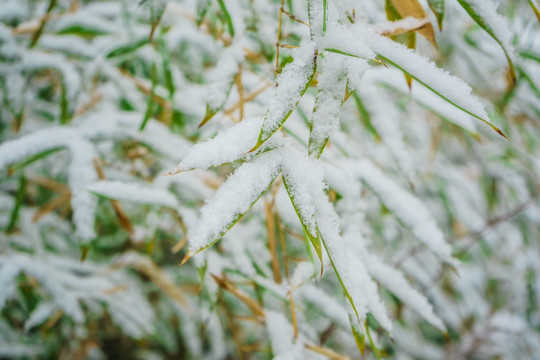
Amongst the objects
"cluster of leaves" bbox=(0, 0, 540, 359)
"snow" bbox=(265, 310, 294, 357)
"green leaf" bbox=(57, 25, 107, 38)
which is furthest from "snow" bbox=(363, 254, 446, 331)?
"green leaf" bbox=(57, 25, 107, 38)

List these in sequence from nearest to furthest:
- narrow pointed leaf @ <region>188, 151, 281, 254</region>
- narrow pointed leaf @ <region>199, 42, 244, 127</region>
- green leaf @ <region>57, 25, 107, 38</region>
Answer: narrow pointed leaf @ <region>188, 151, 281, 254</region>, narrow pointed leaf @ <region>199, 42, 244, 127</region>, green leaf @ <region>57, 25, 107, 38</region>

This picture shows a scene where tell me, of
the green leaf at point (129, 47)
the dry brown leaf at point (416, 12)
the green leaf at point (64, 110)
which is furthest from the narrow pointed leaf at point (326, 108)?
the green leaf at point (64, 110)

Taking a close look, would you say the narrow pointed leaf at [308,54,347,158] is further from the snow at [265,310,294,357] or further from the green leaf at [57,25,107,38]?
the green leaf at [57,25,107,38]

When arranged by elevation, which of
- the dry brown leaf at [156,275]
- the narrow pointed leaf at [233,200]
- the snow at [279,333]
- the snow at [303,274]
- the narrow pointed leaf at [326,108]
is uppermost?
the narrow pointed leaf at [326,108]

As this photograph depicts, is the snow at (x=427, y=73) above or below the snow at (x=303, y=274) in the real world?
above

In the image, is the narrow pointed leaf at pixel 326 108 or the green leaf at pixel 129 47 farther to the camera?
the green leaf at pixel 129 47

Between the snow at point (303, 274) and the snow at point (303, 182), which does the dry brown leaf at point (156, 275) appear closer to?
the snow at point (303, 274)

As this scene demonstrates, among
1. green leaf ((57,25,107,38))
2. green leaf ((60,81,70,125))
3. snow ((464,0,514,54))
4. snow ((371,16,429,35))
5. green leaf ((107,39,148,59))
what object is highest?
snow ((464,0,514,54))

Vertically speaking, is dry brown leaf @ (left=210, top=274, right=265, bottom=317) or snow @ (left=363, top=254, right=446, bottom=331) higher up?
snow @ (left=363, top=254, right=446, bottom=331)

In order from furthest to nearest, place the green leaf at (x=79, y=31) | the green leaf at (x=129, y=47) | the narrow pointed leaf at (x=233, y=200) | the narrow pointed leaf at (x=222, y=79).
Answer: the green leaf at (x=79, y=31), the green leaf at (x=129, y=47), the narrow pointed leaf at (x=222, y=79), the narrow pointed leaf at (x=233, y=200)
